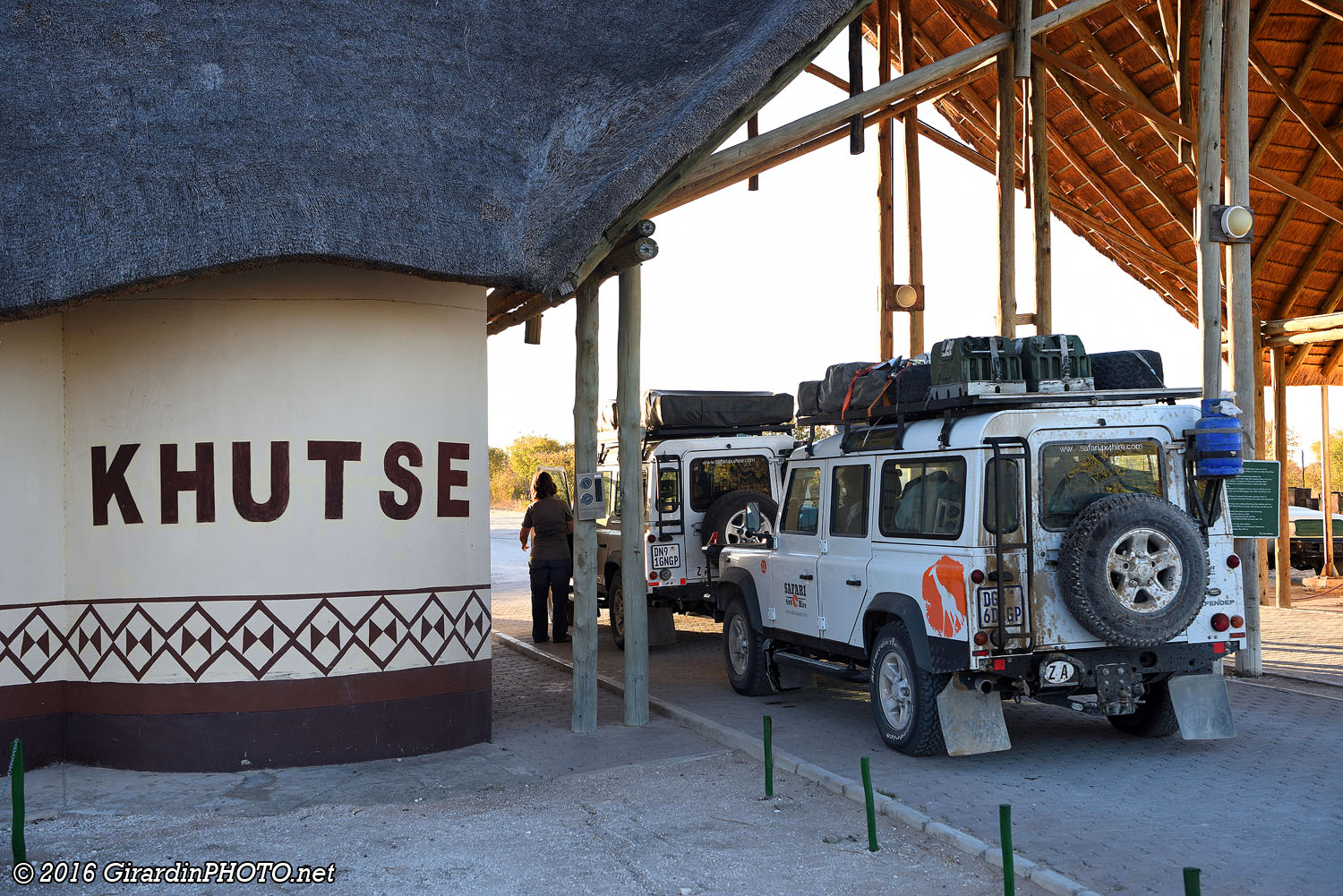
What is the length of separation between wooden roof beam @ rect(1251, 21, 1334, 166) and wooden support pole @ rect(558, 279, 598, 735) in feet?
39.4

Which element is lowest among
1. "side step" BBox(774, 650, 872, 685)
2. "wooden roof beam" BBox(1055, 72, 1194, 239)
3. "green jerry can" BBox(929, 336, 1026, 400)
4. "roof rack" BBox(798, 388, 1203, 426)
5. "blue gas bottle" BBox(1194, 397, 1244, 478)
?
"side step" BBox(774, 650, 872, 685)

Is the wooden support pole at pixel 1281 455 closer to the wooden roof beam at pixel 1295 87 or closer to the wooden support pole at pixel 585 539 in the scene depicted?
the wooden roof beam at pixel 1295 87

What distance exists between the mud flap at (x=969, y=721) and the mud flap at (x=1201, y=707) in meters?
1.26

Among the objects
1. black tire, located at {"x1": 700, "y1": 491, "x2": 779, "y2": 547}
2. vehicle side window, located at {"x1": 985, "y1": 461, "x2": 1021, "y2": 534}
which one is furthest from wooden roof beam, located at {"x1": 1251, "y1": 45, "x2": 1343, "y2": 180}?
vehicle side window, located at {"x1": 985, "y1": 461, "x2": 1021, "y2": 534}

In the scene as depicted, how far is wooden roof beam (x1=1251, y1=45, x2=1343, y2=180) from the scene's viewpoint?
1652cm

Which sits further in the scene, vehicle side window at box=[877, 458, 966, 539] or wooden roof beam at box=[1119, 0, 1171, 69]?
wooden roof beam at box=[1119, 0, 1171, 69]

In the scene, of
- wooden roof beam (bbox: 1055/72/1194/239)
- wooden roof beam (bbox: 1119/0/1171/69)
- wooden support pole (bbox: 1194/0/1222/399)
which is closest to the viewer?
wooden support pole (bbox: 1194/0/1222/399)

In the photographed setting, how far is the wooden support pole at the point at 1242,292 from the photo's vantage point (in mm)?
11203

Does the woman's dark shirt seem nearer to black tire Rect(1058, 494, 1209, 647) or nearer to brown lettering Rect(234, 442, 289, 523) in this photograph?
brown lettering Rect(234, 442, 289, 523)

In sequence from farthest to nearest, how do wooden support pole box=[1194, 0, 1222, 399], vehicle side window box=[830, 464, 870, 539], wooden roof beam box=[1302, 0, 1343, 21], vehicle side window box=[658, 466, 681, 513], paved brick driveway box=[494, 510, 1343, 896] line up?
wooden roof beam box=[1302, 0, 1343, 21] → vehicle side window box=[658, 466, 681, 513] → wooden support pole box=[1194, 0, 1222, 399] → vehicle side window box=[830, 464, 870, 539] → paved brick driveway box=[494, 510, 1343, 896]

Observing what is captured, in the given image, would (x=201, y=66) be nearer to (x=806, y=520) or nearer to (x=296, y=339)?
(x=296, y=339)

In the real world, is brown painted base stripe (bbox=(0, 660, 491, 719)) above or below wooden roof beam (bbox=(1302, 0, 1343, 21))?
below

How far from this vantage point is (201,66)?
28.6ft

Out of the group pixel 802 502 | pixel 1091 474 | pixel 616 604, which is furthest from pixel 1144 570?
pixel 616 604
